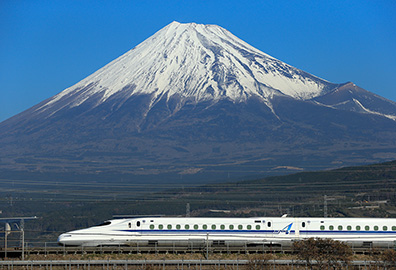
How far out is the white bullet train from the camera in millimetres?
81062

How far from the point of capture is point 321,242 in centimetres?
7044

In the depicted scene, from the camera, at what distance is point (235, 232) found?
8144cm

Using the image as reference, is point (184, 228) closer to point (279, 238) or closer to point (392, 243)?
point (279, 238)

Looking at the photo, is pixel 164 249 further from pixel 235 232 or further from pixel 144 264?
pixel 144 264

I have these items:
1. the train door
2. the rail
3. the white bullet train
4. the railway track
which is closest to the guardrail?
the rail

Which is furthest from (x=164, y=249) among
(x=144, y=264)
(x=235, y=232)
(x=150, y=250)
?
(x=144, y=264)

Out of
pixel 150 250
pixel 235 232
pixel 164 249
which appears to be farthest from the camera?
pixel 235 232

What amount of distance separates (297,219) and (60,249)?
24325mm

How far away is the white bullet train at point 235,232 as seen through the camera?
81062mm

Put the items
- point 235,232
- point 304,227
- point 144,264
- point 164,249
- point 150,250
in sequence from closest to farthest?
point 144,264 → point 150,250 → point 164,249 → point 235,232 → point 304,227

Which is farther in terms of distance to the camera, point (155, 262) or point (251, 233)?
point (251, 233)

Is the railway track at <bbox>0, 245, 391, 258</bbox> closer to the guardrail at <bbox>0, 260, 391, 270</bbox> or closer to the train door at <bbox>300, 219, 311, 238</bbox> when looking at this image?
the train door at <bbox>300, 219, 311, 238</bbox>

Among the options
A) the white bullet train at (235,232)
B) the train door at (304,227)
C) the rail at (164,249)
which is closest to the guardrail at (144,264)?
the rail at (164,249)

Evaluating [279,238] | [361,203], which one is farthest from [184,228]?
[361,203]
